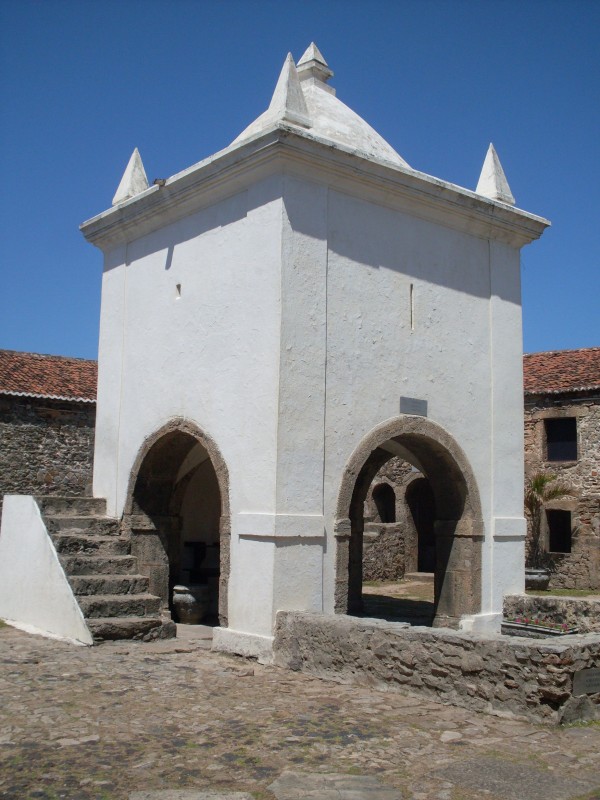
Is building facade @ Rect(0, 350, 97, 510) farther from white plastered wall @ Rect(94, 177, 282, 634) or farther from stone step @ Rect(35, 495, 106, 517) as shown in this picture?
white plastered wall @ Rect(94, 177, 282, 634)

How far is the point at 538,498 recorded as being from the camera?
20.5 metres

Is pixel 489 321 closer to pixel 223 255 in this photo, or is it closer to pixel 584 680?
pixel 223 255

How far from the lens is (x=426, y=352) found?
969 centimetres

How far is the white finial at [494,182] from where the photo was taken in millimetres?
10844

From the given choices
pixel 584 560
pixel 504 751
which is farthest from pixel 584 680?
pixel 584 560

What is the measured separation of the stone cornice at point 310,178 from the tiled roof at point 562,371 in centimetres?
1024

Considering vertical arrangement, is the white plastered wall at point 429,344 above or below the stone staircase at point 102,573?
above

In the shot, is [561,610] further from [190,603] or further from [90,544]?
[90,544]

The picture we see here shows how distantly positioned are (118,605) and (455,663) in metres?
3.89

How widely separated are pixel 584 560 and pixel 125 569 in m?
13.4

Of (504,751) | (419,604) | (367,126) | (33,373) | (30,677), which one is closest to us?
(504,751)

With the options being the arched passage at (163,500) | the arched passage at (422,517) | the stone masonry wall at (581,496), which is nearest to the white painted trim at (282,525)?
the arched passage at (163,500)

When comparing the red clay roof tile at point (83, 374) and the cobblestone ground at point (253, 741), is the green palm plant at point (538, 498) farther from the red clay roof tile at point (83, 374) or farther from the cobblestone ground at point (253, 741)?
the cobblestone ground at point (253, 741)

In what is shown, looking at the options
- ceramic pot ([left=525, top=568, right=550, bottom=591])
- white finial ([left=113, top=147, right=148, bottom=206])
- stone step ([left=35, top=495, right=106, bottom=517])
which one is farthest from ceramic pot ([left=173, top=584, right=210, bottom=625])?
ceramic pot ([left=525, top=568, right=550, bottom=591])
